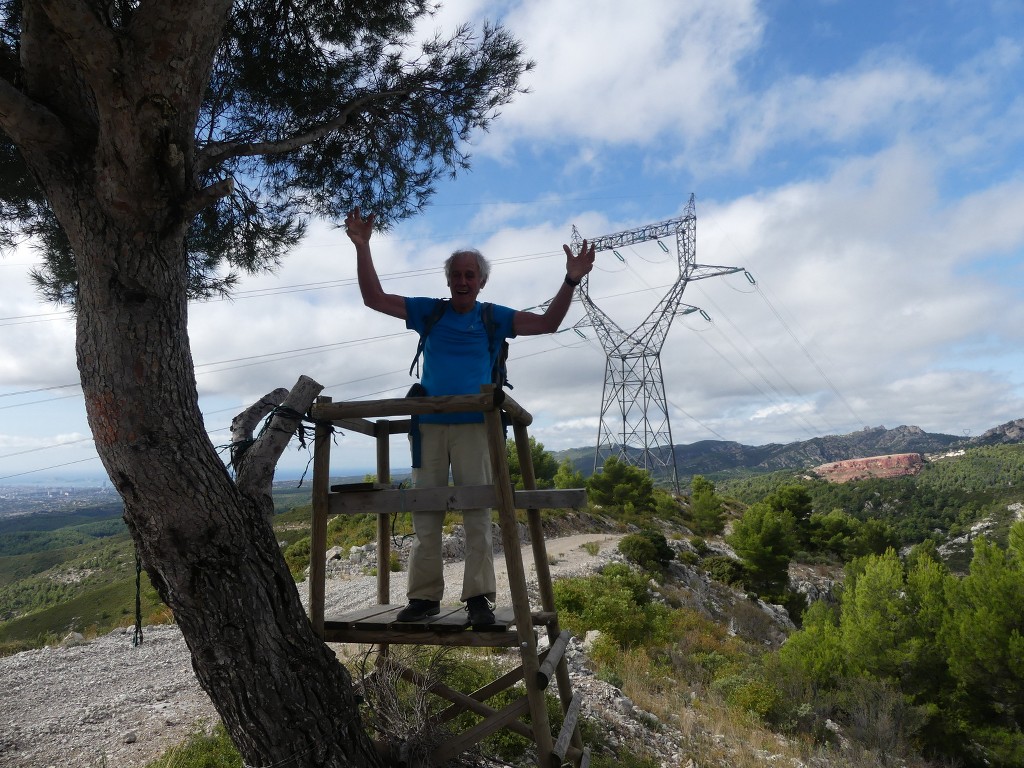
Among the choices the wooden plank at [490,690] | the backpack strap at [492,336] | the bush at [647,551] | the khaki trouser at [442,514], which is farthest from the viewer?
the bush at [647,551]

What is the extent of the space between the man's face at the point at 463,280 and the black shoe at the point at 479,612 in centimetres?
145

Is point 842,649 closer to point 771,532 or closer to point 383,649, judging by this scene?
point 771,532

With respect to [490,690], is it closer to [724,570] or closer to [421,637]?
[421,637]

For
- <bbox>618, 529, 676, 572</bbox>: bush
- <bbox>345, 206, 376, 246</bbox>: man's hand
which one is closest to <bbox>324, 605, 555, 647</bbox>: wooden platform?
<bbox>345, 206, 376, 246</bbox>: man's hand

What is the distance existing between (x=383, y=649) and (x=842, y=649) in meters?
13.9

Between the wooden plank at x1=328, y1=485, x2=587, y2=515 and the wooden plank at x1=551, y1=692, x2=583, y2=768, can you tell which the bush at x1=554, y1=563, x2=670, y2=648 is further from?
the wooden plank at x1=328, y1=485, x2=587, y2=515

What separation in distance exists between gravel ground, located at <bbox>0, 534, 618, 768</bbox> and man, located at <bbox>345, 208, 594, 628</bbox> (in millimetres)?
2660

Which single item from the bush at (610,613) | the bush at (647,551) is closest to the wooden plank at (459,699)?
the bush at (610,613)

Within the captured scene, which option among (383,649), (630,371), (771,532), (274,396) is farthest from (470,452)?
(630,371)

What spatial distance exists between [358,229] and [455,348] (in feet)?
2.51

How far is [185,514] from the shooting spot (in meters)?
2.49

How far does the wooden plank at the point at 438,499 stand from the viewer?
2.78 m

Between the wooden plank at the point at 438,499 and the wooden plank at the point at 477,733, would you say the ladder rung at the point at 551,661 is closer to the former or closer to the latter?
the wooden plank at the point at 477,733

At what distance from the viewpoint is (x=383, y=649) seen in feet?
11.5
